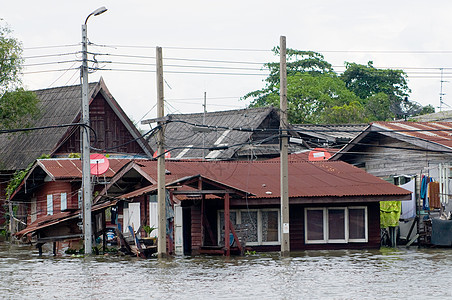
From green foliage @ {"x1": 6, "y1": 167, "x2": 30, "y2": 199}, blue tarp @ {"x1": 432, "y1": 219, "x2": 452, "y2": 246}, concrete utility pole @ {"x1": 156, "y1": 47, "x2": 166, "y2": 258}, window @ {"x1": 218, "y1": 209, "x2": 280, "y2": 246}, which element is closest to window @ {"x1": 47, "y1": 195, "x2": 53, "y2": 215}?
green foliage @ {"x1": 6, "y1": 167, "x2": 30, "y2": 199}

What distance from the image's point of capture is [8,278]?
86.4 feet

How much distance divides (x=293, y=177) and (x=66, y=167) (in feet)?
43.5

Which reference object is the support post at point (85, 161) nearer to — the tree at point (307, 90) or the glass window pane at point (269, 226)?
the glass window pane at point (269, 226)

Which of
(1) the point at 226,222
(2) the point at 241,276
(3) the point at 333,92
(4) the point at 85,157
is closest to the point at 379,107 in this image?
→ (3) the point at 333,92

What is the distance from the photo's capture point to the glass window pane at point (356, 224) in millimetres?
34562

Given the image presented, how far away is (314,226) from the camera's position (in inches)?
A: 1355

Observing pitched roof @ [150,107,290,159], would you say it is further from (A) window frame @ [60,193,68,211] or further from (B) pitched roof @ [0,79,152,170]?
(A) window frame @ [60,193,68,211]

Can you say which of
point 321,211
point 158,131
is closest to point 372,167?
point 321,211

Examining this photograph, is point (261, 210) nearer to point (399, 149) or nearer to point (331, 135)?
point (399, 149)

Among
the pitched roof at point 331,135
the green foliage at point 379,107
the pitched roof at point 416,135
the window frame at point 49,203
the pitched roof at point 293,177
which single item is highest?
the green foliage at point 379,107

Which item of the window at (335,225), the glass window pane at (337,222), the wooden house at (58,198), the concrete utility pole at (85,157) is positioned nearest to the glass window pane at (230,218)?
the window at (335,225)

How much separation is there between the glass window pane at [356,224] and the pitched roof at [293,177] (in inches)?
43.0

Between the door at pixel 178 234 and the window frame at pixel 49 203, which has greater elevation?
the window frame at pixel 49 203

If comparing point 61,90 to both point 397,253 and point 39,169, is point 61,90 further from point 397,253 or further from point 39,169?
point 397,253
